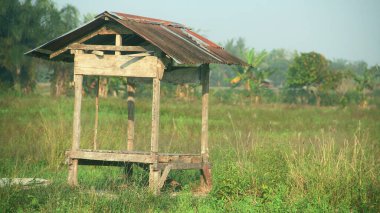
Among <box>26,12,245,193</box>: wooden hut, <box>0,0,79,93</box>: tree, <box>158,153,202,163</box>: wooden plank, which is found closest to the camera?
<box>26,12,245,193</box>: wooden hut

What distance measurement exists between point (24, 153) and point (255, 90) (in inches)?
1227

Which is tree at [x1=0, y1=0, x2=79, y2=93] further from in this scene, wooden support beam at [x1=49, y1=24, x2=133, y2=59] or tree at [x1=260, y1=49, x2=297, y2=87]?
tree at [x1=260, y1=49, x2=297, y2=87]

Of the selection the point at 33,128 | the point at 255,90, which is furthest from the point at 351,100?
the point at 33,128

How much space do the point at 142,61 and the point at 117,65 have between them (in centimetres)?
43

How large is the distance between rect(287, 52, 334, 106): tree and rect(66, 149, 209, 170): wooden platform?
120 ft

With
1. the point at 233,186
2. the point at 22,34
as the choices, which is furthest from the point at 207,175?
the point at 22,34

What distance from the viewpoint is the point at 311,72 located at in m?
46.3

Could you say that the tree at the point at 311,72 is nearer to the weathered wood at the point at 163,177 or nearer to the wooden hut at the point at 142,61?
the wooden hut at the point at 142,61

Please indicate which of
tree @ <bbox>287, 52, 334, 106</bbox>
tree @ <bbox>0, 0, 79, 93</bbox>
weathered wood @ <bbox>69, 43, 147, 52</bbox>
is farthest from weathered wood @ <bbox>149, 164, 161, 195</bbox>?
tree @ <bbox>287, 52, 334, 106</bbox>

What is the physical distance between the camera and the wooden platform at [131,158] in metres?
9.04

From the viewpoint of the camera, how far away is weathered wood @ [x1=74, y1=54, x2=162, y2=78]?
9133 millimetres

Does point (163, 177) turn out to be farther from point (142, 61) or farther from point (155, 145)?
point (142, 61)

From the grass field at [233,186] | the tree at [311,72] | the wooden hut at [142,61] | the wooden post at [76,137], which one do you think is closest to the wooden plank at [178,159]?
the wooden hut at [142,61]

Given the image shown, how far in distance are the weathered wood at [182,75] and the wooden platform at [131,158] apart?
1.23 m
